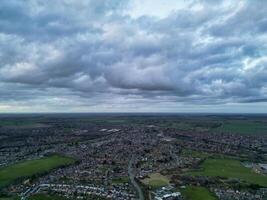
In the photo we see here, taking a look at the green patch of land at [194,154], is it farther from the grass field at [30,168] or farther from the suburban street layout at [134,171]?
the grass field at [30,168]

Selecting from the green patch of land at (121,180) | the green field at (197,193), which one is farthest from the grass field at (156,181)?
the green field at (197,193)

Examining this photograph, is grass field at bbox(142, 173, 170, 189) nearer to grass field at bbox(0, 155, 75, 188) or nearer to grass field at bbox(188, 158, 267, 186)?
grass field at bbox(188, 158, 267, 186)

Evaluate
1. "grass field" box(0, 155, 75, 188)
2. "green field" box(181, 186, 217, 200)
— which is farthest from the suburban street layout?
"green field" box(181, 186, 217, 200)

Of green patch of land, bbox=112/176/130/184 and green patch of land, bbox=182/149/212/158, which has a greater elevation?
green patch of land, bbox=182/149/212/158

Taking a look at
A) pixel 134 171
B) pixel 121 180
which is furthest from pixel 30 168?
pixel 121 180

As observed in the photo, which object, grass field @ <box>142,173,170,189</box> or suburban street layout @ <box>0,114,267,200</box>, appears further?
grass field @ <box>142,173,170,189</box>

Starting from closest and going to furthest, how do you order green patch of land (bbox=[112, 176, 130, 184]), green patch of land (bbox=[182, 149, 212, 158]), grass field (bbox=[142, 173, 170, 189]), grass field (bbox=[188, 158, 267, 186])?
grass field (bbox=[142, 173, 170, 189]) < green patch of land (bbox=[112, 176, 130, 184]) < grass field (bbox=[188, 158, 267, 186]) < green patch of land (bbox=[182, 149, 212, 158])

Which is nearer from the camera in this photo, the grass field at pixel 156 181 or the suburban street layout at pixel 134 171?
the suburban street layout at pixel 134 171
